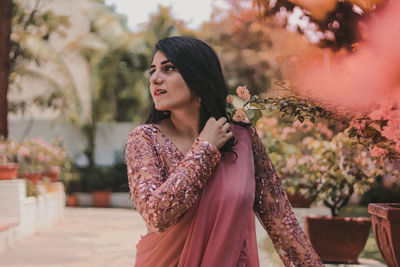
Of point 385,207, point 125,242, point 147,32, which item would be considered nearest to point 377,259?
point 385,207

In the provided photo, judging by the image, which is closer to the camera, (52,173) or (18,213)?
(18,213)

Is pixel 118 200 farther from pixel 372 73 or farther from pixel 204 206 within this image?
pixel 372 73

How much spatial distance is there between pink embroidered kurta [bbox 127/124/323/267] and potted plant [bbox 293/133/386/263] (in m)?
3.85

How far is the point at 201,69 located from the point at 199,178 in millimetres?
375

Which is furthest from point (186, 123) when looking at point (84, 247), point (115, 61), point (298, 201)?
point (115, 61)

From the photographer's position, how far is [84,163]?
1928 cm

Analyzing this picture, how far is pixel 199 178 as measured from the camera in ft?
4.83

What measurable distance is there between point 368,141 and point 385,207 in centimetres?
73

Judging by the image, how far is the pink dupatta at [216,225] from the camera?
1496 millimetres

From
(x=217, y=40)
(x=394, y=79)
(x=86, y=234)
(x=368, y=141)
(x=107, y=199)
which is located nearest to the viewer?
(x=394, y=79)

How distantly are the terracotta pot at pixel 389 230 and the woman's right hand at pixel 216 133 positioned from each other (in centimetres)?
176

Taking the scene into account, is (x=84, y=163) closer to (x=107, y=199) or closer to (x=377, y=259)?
(x=107, y=199)

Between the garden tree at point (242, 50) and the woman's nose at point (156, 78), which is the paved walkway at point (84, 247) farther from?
the garden tree at point (242, 50)

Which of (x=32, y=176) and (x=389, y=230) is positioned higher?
(x=389, y=230)
